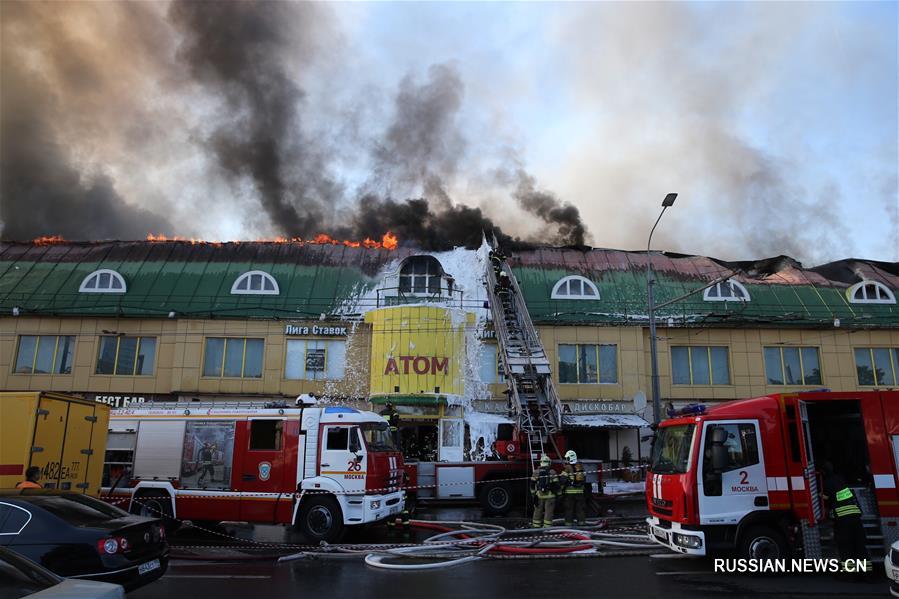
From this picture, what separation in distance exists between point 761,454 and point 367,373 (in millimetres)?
16136

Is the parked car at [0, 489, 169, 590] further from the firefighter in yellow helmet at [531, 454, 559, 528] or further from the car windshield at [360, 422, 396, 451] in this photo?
the firefighter in yellow helmet at [531, 454, 559, 528]

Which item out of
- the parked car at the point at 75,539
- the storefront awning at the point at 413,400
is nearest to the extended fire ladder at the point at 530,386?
the storefront awning at the point at 413,400

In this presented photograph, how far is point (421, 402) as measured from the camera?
70.7ft

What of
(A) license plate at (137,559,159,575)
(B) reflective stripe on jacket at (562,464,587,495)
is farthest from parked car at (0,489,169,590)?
(B) reflective stripe on jacket at (562,464,587,495)

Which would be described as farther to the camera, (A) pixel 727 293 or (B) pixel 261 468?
(A) pixel 727 293

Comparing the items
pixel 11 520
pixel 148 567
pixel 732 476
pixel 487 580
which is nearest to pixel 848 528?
pixel 732 476

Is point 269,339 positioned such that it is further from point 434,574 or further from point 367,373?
point 434,574

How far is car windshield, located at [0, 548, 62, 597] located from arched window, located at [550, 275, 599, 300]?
21.3 metres

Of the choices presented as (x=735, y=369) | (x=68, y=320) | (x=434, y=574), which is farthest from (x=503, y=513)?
(x=68, y=320)

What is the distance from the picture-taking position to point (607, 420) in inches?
838

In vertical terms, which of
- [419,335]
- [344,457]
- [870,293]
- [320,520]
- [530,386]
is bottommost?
[320,520]

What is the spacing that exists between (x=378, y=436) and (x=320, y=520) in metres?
1.99

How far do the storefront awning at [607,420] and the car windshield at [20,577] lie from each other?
56.5 feet

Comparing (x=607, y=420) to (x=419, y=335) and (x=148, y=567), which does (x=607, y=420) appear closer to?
(x=419, y=335)
